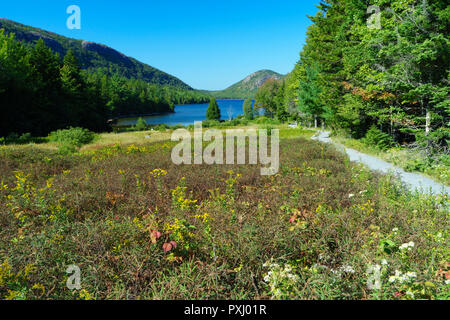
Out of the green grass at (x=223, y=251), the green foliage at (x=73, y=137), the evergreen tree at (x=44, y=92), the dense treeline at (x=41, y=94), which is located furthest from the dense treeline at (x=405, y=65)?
the evergreen tree at (x=44, y=92)

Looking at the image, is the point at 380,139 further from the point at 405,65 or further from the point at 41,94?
the point at 41,94

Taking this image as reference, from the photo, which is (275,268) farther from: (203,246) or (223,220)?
(223,220)

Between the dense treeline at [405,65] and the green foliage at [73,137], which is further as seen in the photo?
the green foliage at [73,137]

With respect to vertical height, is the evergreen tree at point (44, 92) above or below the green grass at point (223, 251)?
above

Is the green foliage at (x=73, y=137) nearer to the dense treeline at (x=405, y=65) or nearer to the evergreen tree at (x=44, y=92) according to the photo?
the evergreen tree at (x=44, y=92)

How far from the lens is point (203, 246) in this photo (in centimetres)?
272

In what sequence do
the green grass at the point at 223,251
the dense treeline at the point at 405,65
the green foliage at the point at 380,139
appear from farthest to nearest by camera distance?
1. the green foliage at the point at 380,139
2. the dense treeline at the point at 405,65
3. the green grass at the point at 223,251

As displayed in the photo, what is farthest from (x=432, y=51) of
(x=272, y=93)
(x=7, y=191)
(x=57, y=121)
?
(x=272, y=93)

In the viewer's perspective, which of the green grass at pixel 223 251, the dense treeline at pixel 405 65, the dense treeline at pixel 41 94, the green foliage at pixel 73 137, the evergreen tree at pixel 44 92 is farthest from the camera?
the evergreen tree at pixel 44 92

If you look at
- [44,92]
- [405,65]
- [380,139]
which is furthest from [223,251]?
[44,92]

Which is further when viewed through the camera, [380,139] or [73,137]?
[73,137]

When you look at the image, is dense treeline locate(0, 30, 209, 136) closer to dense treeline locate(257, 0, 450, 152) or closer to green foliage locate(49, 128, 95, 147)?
green foliage locate(49, 128, 95, 147)

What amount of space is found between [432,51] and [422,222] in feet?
28.6

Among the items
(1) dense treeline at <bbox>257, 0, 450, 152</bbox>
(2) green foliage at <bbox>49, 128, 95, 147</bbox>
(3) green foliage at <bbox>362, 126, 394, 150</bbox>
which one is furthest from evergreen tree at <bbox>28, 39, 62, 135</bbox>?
(3) green foliage at <bbox>362, 126, 394, 150</bbox>
